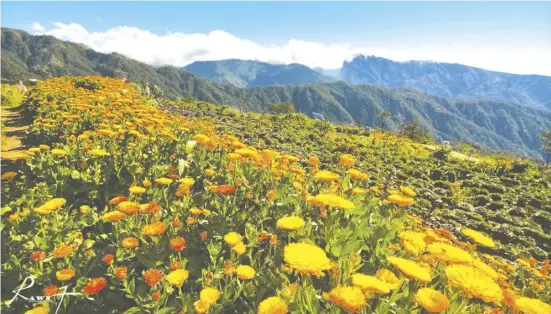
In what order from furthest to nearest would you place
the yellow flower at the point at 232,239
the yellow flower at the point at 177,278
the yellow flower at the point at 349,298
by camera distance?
the yellow flower at the point at 232,239 < the yellow flower at the point at 177,278 < the yellow flower at the point at 349,298

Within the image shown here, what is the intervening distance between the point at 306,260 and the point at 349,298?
35 centimetres

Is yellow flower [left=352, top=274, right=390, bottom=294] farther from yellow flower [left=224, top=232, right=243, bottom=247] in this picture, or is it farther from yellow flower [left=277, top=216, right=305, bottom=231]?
yellow flower [left=224, top=232, right=243, bottom=247]

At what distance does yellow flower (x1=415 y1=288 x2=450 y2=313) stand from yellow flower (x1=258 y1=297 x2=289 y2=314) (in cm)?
78

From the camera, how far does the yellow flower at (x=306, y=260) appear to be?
2.17m

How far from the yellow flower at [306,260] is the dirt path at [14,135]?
5821 millimetres

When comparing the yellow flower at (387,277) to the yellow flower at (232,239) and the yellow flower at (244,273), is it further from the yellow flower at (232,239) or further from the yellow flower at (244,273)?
the yellow flower at (232,239)

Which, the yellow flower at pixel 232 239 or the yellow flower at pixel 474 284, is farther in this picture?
the yellow flower at pixel 232 239

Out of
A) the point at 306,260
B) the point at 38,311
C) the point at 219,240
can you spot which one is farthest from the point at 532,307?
the point at 38,311

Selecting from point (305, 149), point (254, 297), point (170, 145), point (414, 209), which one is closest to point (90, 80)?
point (305, 149)

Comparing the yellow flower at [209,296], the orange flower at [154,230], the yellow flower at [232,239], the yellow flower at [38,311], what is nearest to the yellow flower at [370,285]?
the yellow flower at [209,296]

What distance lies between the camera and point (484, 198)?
43.2ft

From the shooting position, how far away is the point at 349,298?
6.64 ft

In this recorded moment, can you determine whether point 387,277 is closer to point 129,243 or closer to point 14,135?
point 129,243

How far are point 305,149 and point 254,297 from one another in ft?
43.9
